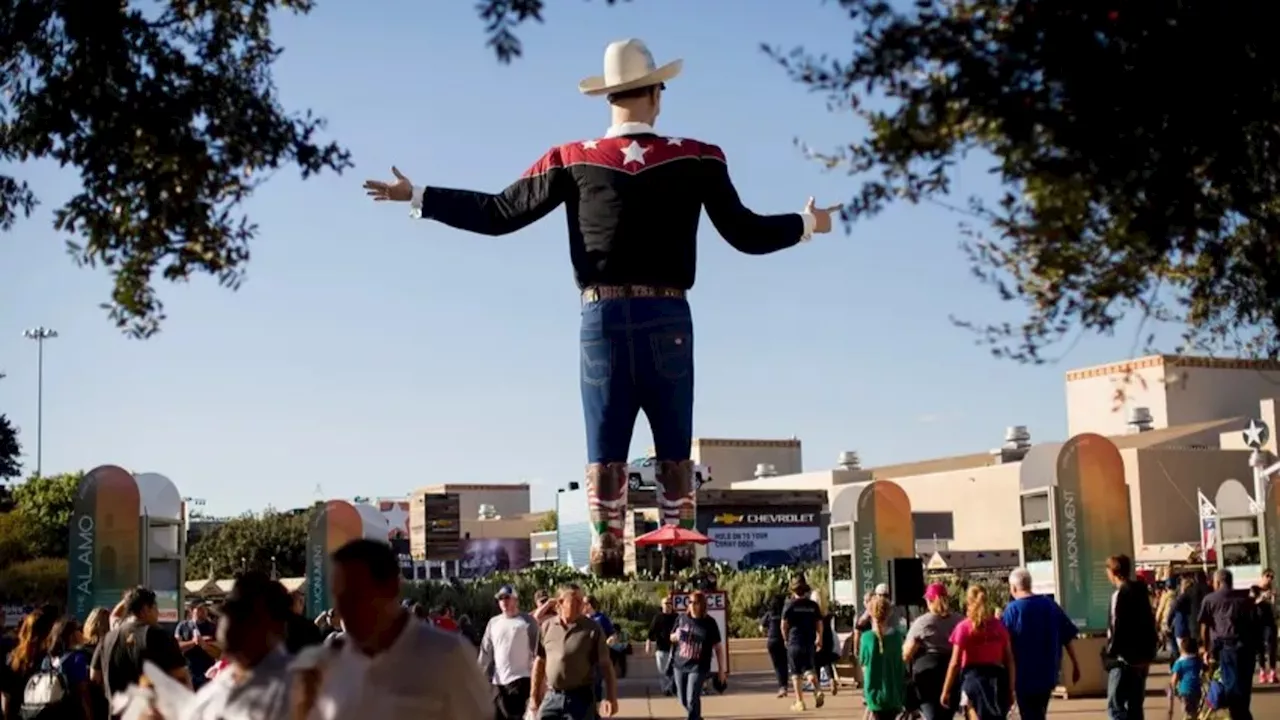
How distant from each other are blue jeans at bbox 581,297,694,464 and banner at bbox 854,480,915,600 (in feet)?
45.2

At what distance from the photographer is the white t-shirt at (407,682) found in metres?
5.00

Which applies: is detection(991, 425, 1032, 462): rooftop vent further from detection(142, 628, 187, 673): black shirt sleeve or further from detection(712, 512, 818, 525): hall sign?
detection(142, 628, 187, 673): black shirt sleeve

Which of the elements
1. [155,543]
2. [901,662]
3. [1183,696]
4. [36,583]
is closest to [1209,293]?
[901,662]

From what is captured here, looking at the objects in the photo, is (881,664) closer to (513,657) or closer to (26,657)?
(513,657)

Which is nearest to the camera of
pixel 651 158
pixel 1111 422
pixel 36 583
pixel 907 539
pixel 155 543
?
pixel 651 158

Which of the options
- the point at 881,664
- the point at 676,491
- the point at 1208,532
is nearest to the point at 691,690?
the point at 881,664

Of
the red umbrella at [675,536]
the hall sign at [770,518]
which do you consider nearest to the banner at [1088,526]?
the red umbrella at [675,536]

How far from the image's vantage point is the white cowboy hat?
1284 centimetres

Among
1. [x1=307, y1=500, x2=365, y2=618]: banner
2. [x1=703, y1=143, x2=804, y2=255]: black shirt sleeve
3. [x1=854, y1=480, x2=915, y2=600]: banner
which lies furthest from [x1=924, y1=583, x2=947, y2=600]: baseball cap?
[x1=307, y1=500, x2=365, y2=618]: banner

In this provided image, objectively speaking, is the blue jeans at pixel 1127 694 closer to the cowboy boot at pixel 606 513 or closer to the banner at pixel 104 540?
the cowboy boot at pixel 606 513

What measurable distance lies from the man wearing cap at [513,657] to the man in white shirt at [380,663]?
356 inches

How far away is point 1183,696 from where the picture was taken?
642 inches

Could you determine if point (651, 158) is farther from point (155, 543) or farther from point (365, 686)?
point (155, 543)

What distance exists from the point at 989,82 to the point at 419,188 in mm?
8049
